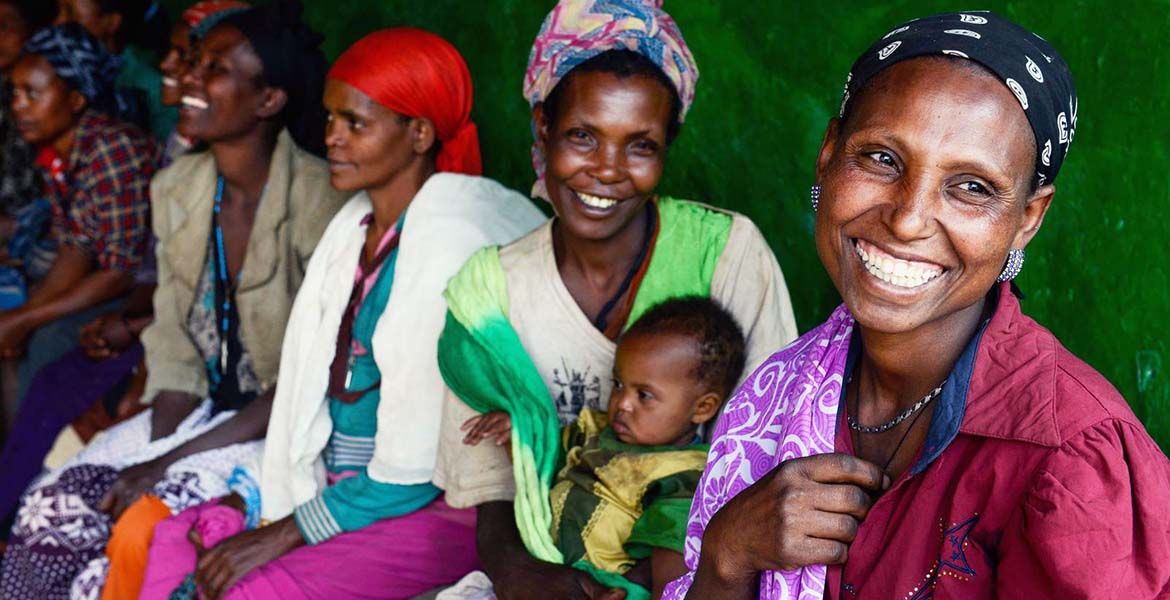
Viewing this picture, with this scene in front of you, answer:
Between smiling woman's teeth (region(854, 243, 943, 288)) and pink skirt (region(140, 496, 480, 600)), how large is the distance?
64.8 inches

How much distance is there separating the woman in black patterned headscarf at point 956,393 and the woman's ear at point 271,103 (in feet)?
Answer: 8.66

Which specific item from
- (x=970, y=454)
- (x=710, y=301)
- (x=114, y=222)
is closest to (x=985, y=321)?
(x=970, y=454)

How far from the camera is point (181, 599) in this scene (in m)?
3.31

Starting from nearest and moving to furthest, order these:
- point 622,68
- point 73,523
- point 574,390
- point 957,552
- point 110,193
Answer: point 957,552
point 622,68
point 574,390
point 73,523
point 110,193

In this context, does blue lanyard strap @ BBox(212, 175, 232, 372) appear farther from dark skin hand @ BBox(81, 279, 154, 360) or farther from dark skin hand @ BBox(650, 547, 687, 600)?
dark skin hand @ BBox(650, 547, 687, 600)

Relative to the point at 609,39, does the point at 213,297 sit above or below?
below

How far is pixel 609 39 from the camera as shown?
271 cm

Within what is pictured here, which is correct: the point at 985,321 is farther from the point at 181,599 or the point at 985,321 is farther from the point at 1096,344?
the point at 181,599

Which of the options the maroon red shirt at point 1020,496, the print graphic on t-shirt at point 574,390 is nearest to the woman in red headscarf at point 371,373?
the print graphic on t-shirt at point 574,390

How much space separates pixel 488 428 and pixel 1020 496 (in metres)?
1.47

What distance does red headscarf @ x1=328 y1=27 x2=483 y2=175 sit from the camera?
11.2ft

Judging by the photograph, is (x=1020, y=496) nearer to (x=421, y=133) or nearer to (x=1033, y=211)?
(x=1033, y=211)

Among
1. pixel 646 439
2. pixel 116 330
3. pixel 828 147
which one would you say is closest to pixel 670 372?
pixel 646 439

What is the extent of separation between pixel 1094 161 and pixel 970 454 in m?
0.96
